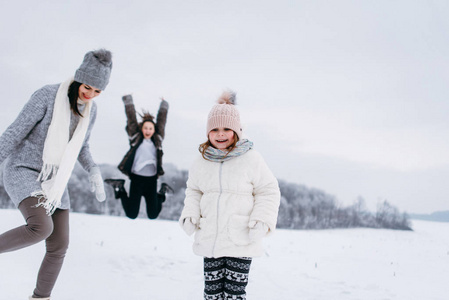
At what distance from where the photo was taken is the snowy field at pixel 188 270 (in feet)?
11.5

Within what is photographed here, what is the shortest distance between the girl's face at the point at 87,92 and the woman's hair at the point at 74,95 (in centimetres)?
3

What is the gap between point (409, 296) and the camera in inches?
146

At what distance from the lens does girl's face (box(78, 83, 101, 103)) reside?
267 centimetres

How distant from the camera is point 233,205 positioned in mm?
2139

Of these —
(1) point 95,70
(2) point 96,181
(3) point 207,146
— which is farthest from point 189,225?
(1) point 95,70

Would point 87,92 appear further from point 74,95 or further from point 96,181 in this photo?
point 96,181

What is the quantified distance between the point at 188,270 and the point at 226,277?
2.23 meters

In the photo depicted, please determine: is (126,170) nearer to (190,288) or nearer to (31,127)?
(190,288)

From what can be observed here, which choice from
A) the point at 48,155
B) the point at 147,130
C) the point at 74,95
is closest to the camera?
the point at 48,155

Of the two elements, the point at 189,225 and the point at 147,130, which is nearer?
the point at 189,225

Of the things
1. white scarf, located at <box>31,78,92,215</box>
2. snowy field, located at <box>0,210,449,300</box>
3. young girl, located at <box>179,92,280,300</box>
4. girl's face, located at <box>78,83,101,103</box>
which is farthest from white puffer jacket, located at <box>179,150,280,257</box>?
snowy field, located at <box>0,210,449,300</box>

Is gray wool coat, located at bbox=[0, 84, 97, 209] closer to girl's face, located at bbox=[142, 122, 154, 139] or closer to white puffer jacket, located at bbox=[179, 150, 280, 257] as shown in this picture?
white puffer jacket, located at bbox=[179, 150, 280, 257]

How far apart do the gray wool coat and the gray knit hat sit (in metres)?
0.23

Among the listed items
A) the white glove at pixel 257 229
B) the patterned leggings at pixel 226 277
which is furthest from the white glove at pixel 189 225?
the white glove at pixel 257 229
